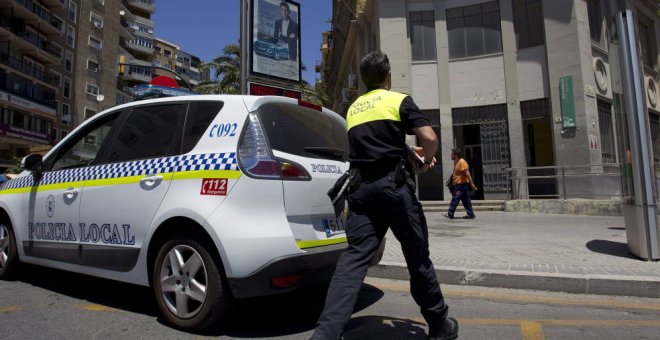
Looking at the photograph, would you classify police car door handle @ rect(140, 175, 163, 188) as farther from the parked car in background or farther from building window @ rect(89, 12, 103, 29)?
building window @ rect(89, 12, 103, 29)

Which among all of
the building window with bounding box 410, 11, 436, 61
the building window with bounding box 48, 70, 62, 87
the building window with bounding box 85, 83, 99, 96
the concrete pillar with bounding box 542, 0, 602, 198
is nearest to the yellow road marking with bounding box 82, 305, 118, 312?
the concrete pillar with bounding box 542, 0, 602, 198

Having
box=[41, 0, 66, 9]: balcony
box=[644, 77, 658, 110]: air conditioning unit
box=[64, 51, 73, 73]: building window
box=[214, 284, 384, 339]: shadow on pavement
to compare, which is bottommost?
box=[214, 284, 384, 339]: shadow on pavement

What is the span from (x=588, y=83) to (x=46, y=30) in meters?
47.9

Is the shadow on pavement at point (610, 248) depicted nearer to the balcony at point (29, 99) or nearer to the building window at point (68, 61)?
the balcony at point (29, 99)

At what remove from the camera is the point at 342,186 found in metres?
2.86

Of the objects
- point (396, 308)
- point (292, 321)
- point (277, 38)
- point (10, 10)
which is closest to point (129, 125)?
point (292, 321)

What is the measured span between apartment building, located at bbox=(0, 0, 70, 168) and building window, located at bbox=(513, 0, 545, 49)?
123 feet

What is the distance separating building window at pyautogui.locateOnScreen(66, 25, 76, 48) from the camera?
153 ft

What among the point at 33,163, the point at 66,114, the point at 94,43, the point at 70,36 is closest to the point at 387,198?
the point at 33,163

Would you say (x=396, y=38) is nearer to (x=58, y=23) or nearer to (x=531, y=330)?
(x=531, y=330)

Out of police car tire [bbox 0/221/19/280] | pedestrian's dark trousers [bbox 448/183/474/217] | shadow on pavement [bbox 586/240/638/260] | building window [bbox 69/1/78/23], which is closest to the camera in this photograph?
police car tire [bbox 0/221/19/280]

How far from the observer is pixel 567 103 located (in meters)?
15.0

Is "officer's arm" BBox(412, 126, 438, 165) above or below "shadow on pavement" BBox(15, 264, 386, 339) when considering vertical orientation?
above

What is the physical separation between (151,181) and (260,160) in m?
0.98
